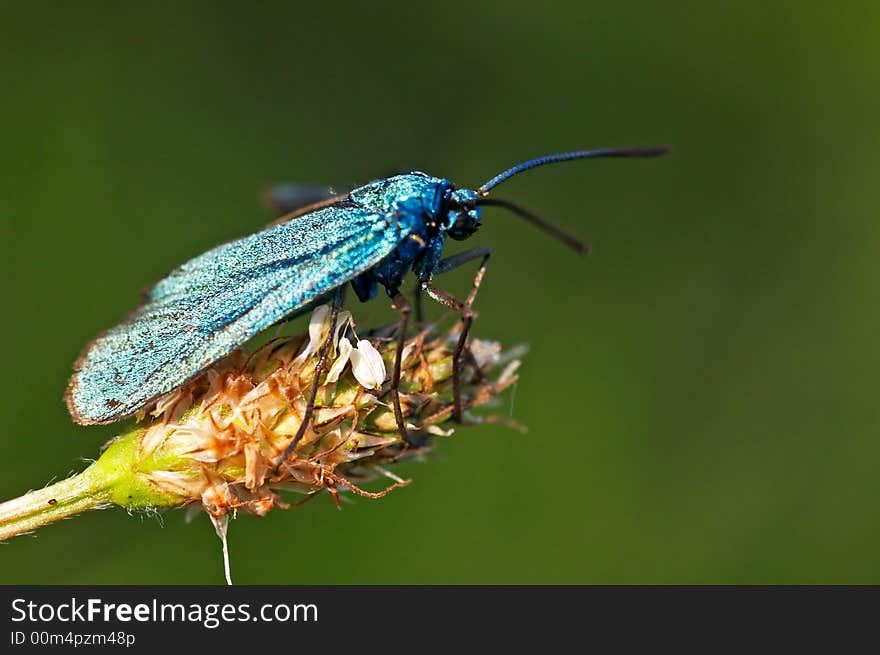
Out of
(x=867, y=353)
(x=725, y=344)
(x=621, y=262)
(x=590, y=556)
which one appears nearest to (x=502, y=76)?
(x=621, y=262)

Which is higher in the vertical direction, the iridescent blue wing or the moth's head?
the moth's head

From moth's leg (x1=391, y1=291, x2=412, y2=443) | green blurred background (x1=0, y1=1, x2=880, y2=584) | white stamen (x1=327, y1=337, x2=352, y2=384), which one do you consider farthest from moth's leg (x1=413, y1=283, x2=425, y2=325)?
green blurred background (x1=0, y1=1, x2=880, y2=584)

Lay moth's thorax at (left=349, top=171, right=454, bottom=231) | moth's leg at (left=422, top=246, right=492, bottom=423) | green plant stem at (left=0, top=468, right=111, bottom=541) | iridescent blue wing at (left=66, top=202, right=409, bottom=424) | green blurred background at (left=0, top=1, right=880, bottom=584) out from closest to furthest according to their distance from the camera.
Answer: green plant stem at (left=0, top=468, right=111, bottom=541) < iridescent blue wing at (left=66, top=202, right=409, bottom=424) < moth's leg at (left=422, top=246, right=492, bottom=423) < moth's thorax at (left=349, top=171, right=454, bottom=231) < green blurred background at (left=0, top=1, right=880, bottom=584)

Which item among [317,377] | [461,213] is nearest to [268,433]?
[317,377]

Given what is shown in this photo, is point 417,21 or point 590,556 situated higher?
point 417,21

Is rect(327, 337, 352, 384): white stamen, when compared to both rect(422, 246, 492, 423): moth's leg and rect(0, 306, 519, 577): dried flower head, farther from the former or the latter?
rect(422, 246, 492, 423): moth's leg

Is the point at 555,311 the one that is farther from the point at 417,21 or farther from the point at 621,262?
the point at 417,21

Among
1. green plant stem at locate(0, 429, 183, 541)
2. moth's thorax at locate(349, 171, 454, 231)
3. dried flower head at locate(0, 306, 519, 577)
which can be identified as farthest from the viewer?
moth's thorax at locate(349, 171, 454, 231)
